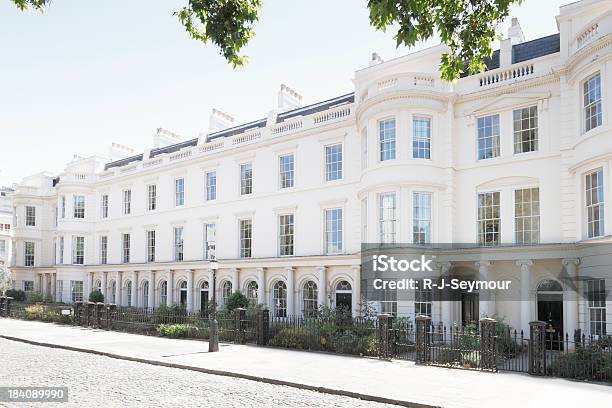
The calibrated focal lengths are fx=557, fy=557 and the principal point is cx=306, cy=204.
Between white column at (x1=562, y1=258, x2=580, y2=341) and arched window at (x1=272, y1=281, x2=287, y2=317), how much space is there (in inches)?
517

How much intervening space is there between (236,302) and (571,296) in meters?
14.5

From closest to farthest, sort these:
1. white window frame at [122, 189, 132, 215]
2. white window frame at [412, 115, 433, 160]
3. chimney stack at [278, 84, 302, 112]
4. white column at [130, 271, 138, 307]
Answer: white window frame at [412, 115, 433, 160]
chimney stack at [278, 84, 302, 112]
white column at [130, 271, 138, 307]
white window frame at [122, 189, 132, 215]

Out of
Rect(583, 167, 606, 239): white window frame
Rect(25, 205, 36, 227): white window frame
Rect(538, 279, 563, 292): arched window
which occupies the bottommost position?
Rect(538, 279, 563, 292): arched window

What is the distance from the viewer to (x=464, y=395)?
10750 mm

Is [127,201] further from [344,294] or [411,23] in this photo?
[411,23]

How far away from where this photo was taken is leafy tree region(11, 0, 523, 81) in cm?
732

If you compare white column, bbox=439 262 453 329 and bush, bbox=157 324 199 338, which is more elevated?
white column, bbox=439 262 453 329

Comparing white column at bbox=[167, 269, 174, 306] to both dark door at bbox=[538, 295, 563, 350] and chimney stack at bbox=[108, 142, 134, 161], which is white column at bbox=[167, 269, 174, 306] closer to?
chimney stack at bbox=[108, 142, 134, 161]

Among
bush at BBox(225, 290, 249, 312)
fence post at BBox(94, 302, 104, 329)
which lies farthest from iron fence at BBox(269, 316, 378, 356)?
fence post at BBox(94, 302, 104, 329)

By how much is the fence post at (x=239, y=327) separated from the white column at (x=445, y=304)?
7271 mm

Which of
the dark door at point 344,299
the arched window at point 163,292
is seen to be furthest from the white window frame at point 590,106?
the arched window at point 163,292

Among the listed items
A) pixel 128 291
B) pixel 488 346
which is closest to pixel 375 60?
pixel 488 346

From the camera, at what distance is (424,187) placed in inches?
832

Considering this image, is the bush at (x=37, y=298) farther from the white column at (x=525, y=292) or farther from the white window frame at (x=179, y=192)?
the white column at (x=525, y=292)
